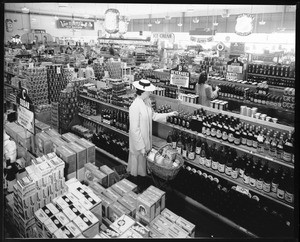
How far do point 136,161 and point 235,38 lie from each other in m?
18.4

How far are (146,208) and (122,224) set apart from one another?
14.3 inches

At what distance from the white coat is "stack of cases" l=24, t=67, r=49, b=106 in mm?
5434

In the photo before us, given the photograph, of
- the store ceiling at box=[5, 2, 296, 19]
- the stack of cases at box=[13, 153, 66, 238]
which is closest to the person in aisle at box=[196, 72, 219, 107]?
the stack of cases at box=[13, 153, 66, 238]

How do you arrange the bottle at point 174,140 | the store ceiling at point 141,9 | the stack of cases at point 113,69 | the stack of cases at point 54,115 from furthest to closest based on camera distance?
1. the store ceiling at point 141,9
2. the stack of cases at point 113,69
3. the stack of cases at point 54,115
4. the bottle at point 174,140

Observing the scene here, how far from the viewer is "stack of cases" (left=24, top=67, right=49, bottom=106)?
8766 millimetres

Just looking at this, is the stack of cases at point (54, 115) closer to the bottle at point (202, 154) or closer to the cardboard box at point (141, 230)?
the bottle at point (202, 154)

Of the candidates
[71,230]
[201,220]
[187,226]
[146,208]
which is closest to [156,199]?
[146,208]

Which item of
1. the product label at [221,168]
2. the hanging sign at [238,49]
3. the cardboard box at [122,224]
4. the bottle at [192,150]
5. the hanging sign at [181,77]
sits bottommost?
the product label at [221,168]

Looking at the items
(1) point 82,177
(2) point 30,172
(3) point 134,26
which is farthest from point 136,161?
(3) point 134,26

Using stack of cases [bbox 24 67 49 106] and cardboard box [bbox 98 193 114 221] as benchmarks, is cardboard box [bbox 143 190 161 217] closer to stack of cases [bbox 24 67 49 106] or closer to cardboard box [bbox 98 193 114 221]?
cardboard box [bbox 98 193 114 221]

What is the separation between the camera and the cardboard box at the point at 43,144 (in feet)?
12.9

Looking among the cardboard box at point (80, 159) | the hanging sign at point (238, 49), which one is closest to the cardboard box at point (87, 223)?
the cardboard box at point (80, 159)

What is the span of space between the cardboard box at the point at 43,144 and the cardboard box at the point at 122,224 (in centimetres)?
183

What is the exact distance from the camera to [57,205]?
273 centimetres
